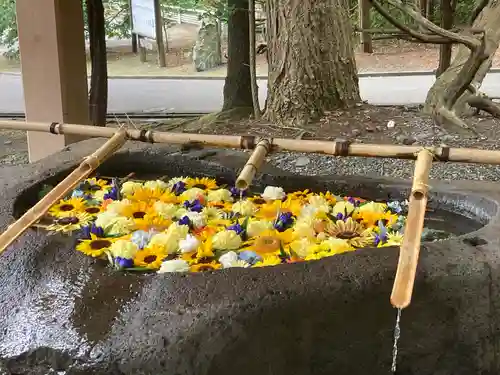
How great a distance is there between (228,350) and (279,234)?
71cm

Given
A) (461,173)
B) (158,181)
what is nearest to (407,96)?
(461,173)

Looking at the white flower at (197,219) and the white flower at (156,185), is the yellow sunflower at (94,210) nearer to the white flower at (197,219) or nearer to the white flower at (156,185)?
Answer: the white flower at (156,185)

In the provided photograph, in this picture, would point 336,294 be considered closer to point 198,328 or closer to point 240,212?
point 198,328

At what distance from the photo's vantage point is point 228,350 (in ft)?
5.49

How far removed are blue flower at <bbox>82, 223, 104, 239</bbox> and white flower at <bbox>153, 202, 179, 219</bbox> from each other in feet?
0.94

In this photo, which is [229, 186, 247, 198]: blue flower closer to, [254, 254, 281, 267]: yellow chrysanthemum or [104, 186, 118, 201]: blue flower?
[104, 186, 118, 201]: blue flower

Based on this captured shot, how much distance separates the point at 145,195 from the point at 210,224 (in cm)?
40

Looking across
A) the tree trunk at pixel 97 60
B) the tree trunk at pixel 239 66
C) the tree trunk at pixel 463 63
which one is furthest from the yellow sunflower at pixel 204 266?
the tree trunk at pixel 239 66

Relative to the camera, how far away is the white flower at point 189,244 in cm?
217

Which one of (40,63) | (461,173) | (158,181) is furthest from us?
(40,63)

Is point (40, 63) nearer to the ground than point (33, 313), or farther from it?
farther from it

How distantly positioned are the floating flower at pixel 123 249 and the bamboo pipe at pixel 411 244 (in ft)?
2.86

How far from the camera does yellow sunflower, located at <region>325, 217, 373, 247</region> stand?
88.4 inches

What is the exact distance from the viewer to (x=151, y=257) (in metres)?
2.11
